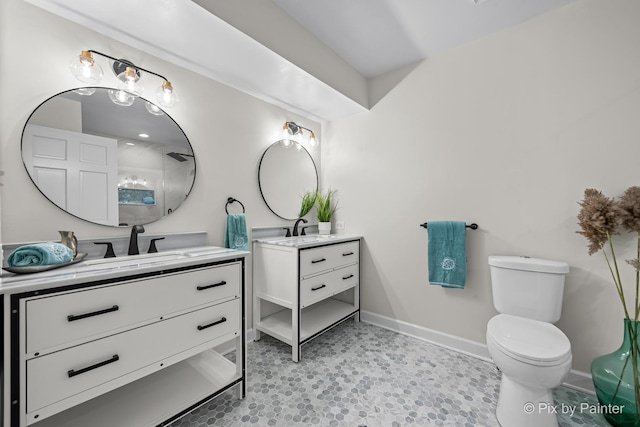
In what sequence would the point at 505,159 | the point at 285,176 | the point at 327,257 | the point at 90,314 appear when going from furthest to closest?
the point at 285,176 < the point at 327,257 < the point at 505,159 < the point at 90,314

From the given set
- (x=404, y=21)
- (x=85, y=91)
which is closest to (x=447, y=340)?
(x=404, y=21)

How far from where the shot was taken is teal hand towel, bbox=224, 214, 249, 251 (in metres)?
1.93

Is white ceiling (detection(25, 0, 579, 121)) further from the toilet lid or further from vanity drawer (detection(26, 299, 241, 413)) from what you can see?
the toilet lid

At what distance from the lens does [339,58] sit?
2.22m

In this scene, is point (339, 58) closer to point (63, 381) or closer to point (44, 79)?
point (44, 79)

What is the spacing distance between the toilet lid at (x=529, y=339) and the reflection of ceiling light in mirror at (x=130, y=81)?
2.45 metres

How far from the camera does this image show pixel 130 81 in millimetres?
1444

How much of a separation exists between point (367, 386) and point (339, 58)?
8.31 ft

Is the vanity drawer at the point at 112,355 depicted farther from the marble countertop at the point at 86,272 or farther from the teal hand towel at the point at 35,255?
the teal hand towel at the point at 35,255

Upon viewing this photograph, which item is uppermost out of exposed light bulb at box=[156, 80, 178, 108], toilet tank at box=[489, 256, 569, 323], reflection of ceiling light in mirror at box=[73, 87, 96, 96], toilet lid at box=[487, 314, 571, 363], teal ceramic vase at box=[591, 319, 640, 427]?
exposed light bulb at box=[156, 80, 178, 108]

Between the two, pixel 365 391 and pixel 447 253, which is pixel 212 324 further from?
pixel 447 253

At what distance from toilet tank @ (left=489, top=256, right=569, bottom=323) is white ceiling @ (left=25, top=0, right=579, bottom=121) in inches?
65.9

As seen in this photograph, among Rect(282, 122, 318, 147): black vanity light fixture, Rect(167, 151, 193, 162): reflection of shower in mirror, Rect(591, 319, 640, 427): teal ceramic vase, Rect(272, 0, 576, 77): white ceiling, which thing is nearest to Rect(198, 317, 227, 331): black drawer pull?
Rect(167, 151, 193, 162): reflection of shower in mirror

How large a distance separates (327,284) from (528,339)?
1317mm
